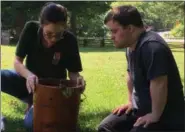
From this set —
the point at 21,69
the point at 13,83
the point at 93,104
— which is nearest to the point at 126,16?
the point at 21,69

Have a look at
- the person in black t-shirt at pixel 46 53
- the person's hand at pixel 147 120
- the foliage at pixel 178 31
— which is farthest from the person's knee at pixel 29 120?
the foliage at pixel 178 31

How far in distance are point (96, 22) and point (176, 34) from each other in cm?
899

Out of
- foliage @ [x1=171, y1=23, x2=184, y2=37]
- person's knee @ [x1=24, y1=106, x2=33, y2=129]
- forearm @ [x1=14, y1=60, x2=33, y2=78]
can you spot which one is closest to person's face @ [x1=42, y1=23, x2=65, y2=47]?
forearm @ [x1=14, y1=60, x2=33, y2=78]

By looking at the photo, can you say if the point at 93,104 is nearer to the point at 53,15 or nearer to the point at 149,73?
the point at 53,15

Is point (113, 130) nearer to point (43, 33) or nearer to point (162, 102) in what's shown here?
point (162, 102)

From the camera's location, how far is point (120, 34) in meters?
2.67

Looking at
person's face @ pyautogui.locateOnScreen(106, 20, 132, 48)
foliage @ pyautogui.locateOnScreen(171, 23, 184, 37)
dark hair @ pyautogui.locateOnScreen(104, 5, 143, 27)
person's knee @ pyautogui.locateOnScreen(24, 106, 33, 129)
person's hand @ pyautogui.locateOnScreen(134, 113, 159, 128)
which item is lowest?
person's knee @ pyautogui.locateOnScreen(24, 106, 33, 129)

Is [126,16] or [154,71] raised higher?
[126,16]

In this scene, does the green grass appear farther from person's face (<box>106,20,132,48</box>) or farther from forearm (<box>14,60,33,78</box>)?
person's face (<box>106,20,132,48</box>)

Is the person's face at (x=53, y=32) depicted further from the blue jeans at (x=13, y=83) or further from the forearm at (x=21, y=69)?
the blue jeans at (x=13, y=83)

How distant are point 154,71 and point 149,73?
0.13 feet

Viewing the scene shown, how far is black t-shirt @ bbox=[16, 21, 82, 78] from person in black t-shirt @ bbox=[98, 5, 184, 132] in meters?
0.75

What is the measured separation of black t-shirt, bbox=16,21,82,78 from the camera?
3439 millimetres

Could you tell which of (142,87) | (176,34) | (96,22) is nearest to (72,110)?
(142,87)
